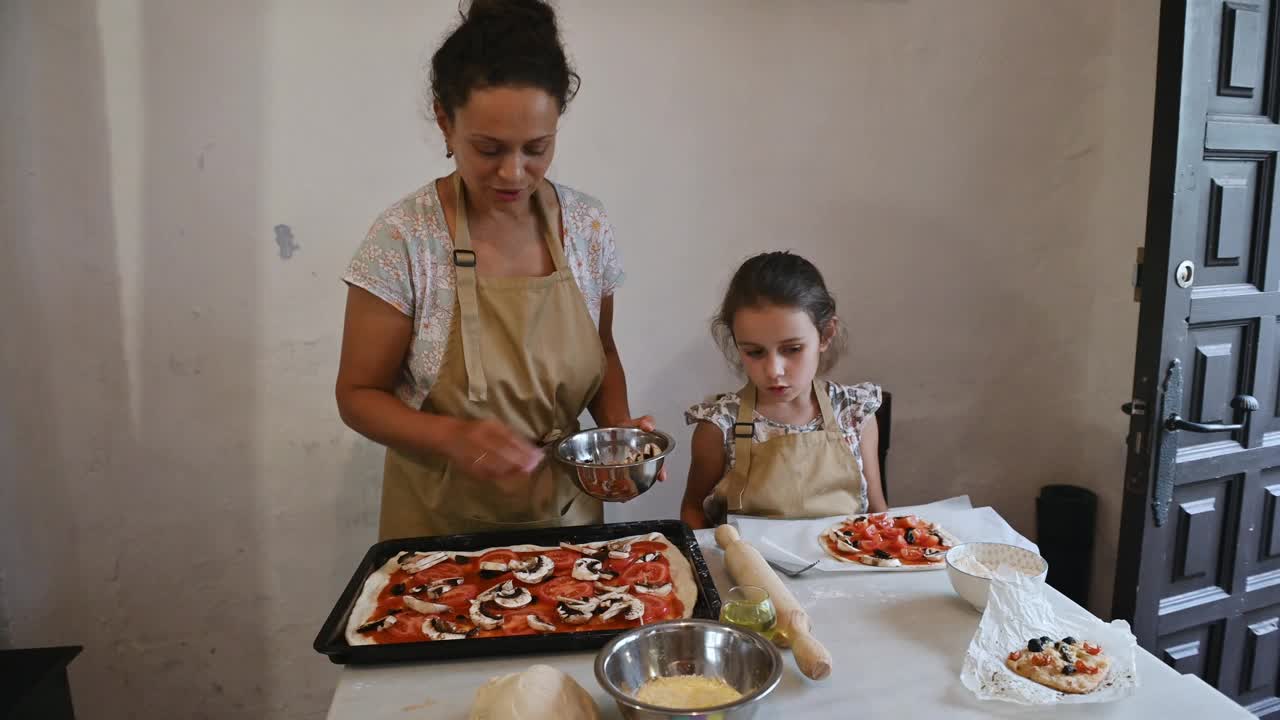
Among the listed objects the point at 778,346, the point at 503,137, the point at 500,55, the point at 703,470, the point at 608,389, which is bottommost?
the point at 703,470

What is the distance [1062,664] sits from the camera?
4.50ft

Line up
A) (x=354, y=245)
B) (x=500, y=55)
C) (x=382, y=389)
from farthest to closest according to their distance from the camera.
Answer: (x=354, y=245) < (x=382, y=389) < (x=500, y=55)

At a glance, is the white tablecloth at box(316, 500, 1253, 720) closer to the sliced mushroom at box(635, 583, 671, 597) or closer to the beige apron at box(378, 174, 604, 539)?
the sliced mushroom at box(635, 583, 671, 597)

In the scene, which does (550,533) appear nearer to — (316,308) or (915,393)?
(316,308)

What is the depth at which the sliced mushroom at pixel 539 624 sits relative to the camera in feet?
4.99

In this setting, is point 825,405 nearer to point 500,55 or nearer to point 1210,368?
point 1210,368

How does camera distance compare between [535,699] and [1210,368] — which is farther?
[1210,368]

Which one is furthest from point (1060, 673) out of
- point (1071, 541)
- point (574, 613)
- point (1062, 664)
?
point (1071, 541)

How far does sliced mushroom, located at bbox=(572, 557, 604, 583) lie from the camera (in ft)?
5.54

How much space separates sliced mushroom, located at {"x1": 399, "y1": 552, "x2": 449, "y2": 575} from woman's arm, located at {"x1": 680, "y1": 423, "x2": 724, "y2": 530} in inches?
32.0

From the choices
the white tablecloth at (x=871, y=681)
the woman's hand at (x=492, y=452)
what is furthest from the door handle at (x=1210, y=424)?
the woman's hand at (x=492, y=452)

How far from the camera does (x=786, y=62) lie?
303 cm

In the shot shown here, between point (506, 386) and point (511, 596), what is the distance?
0.56m

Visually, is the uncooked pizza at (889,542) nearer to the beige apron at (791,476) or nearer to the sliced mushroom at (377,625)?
the beige apron at (791,476)
